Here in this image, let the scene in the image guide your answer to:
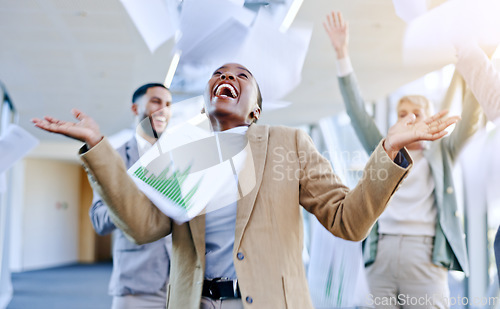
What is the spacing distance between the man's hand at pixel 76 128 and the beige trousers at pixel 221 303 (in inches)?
16.6

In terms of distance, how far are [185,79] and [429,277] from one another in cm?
117

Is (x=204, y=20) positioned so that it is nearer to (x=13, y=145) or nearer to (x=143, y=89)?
(x=143, y=89)

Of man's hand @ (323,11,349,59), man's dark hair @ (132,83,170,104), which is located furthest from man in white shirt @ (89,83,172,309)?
man's hand @ (323,11,349,59)

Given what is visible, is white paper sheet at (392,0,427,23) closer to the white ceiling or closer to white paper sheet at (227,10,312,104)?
white paper sheet at (227,10,312,104)

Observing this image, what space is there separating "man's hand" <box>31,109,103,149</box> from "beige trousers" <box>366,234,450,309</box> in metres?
1.29

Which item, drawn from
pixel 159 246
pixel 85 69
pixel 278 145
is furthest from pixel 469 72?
pixel 85 69

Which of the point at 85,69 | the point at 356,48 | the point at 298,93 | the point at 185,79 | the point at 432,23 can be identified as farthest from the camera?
the point at 298,93

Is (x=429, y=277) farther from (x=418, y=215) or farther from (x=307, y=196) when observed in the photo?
(x=307, y=196)

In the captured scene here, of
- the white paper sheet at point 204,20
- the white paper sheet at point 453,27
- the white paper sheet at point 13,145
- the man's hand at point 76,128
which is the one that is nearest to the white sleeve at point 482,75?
the white paper sheet at point 453,27

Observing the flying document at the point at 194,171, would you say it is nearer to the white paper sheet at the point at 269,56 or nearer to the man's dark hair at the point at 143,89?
the white paper sheet at the point at 269,56

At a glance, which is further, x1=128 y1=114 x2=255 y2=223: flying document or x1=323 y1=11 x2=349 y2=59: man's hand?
x1=323 y1=11 x2=349 y2=59: man's hand

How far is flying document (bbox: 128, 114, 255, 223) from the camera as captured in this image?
1022mm

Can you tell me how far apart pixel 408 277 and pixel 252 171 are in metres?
1.05

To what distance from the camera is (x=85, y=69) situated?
521 centimetres
